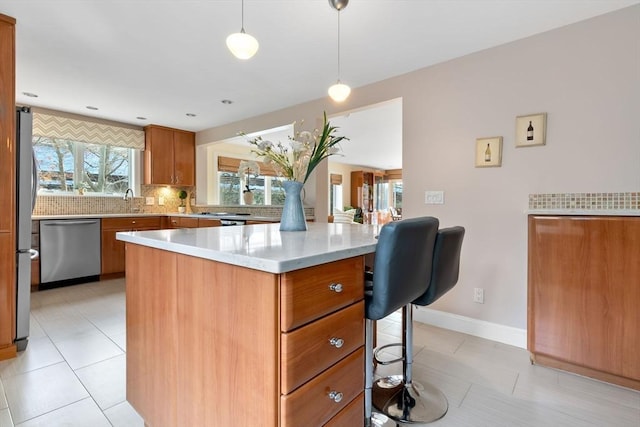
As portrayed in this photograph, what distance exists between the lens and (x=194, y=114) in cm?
434

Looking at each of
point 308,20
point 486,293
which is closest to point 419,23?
point 308,20

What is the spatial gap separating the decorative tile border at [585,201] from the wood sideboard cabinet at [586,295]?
13.0 inches

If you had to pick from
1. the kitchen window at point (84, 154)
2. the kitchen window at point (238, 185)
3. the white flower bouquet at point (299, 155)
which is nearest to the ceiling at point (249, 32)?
the kitchen window at point (84, 154)

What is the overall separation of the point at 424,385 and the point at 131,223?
4359 millimetres

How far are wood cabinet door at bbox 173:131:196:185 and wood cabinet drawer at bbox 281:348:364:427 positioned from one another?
16.0ft

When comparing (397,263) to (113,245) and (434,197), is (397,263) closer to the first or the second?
(434,197)

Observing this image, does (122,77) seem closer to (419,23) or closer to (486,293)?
(419,23)

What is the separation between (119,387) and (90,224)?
3.08 meters

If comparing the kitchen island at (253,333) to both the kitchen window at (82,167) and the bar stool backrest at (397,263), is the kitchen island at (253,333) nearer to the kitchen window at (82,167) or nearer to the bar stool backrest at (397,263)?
the bar stool backrest at (397,263)

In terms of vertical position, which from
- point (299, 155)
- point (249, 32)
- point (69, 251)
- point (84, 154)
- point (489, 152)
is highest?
point (249, 32)

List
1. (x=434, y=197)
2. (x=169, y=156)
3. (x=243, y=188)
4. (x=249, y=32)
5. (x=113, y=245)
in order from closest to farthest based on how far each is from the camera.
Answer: (x=249, y=32) → (x=434, y=197) → (x=113, y=245) → (x=169, y=156) → (x=243, y=188)

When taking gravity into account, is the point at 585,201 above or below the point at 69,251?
above

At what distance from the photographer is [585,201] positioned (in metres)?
2.11

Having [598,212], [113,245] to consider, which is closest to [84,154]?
[113,245]
